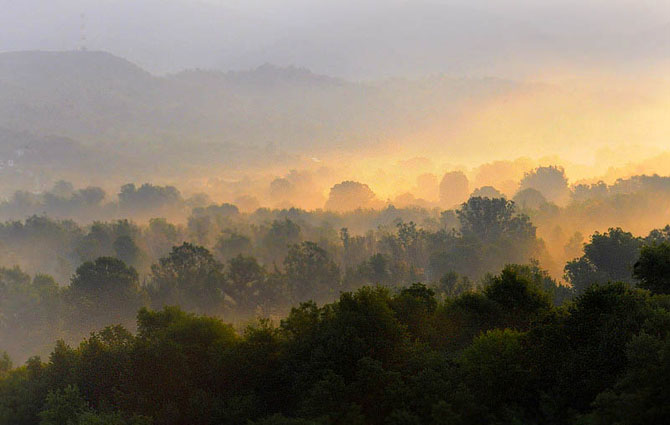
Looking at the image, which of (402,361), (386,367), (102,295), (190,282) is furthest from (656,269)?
(102,295)

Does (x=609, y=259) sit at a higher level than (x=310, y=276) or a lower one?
lower

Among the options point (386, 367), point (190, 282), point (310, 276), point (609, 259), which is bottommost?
point (386, 367)

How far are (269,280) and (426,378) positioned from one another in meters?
61.0

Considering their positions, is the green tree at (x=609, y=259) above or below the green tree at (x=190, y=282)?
below

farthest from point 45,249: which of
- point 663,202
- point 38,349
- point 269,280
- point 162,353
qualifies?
point 663,202

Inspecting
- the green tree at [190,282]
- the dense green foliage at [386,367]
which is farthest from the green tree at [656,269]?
the green tree at [190,282]

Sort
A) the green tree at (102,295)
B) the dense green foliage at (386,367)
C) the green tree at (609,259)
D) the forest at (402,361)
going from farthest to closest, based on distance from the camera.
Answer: the green tree at (102,295) → the green tree at (609,259) → the forest at (402,361) → the dense green foliage at (386,367)

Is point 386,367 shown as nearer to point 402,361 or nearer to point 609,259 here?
point 402,361

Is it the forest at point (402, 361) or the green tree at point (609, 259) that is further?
the green tree at point (609, 259)

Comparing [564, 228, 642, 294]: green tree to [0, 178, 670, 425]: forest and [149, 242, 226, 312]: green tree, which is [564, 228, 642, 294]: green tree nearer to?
[0, 178, 670, 425]: forest

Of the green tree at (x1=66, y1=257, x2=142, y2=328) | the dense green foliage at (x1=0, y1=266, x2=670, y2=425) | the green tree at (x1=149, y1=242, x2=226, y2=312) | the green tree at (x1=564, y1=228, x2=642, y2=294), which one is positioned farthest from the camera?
the green tree at (x1=149, y1=242, x2=226, y2=312)

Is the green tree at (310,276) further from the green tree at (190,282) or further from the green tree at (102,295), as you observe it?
the green tree at (102,295)

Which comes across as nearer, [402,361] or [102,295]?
[402,361]

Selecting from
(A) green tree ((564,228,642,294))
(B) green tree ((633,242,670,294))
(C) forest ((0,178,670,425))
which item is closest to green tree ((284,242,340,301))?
(C) forest ((0,178,670,425))
